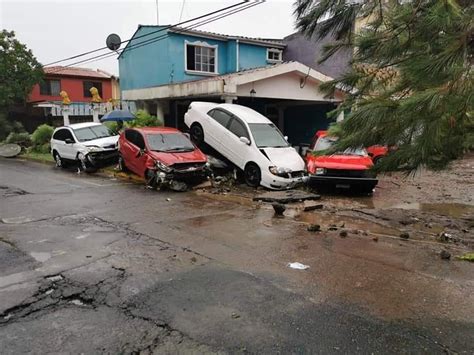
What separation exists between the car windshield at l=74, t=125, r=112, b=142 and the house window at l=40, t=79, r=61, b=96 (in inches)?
823

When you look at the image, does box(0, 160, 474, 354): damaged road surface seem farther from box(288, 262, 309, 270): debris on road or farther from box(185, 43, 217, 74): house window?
box(185, 43, 217, 74): house window

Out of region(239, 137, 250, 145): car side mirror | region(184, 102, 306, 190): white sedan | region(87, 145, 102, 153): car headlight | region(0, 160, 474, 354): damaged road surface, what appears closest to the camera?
region(0, 160, 474, 354): damaged road surface

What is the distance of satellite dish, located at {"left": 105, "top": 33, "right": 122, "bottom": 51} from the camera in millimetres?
21516

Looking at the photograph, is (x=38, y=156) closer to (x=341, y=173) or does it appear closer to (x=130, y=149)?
(x=130, y=149)

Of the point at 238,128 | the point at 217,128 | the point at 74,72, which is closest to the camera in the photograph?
the point at 238,128

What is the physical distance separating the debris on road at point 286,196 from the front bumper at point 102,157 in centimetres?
761

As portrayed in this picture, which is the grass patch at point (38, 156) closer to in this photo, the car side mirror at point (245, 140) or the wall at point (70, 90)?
the car side mirror at point (245, 140)

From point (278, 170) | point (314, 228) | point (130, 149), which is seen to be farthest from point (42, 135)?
point (314, 228)

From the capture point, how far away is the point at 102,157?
15.7 metres

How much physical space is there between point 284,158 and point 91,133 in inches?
344

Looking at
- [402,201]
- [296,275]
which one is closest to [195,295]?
[296,275]

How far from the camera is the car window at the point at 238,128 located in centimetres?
1267

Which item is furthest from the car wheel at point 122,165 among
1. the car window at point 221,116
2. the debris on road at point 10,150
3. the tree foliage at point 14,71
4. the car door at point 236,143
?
the tree foliage at point 14,71

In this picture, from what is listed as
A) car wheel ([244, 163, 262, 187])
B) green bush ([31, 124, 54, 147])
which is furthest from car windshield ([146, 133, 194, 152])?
green bush ([31, 124, 54, 147])
